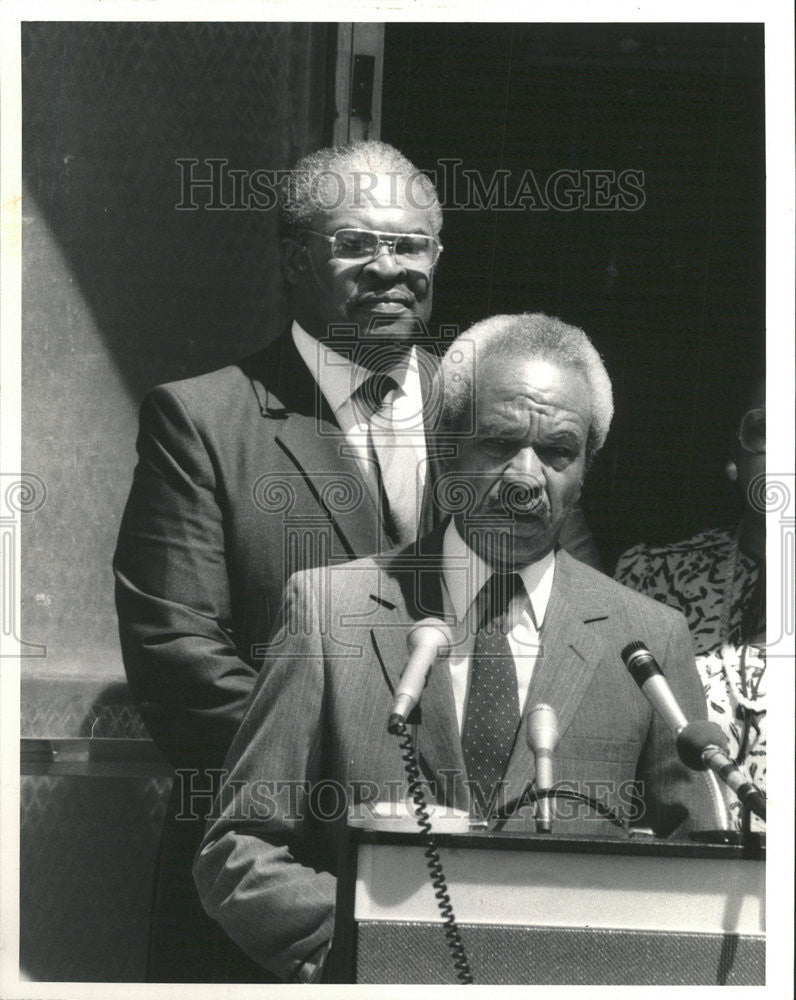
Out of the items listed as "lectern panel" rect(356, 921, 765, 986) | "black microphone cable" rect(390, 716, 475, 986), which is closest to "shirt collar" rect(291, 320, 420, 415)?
"black microphone cable" rect(390, 716, 475, 986)

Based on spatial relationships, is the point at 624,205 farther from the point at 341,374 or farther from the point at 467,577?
the point at 467,577

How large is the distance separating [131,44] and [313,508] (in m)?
1.27

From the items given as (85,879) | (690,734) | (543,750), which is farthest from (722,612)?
(85,879)

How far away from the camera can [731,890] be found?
3594 mm

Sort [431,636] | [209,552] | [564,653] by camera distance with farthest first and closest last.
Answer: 1. [209,552]
2. [564,653]
3. [431,636]

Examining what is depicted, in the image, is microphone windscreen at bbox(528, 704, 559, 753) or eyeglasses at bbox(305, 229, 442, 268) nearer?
microphone windscreen at bbox(528, 704, 559, 753)

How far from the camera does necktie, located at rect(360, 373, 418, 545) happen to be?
4.15 meters

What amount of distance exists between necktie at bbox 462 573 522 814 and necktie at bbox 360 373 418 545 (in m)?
0.26

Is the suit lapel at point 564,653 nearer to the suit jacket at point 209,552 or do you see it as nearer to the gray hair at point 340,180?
the suit jacket at point 209,552

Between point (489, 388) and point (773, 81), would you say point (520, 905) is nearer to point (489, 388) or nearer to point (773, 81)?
point (489, 388)

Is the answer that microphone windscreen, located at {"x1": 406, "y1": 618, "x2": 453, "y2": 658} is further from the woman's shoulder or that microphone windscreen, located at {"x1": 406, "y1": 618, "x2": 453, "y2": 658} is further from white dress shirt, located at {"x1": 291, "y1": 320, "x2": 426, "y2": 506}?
the woman's shoulder

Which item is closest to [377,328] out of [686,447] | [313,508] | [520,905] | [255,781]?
[313,508]

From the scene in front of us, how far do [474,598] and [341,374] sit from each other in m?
0.65

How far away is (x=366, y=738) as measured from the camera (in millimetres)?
3840
